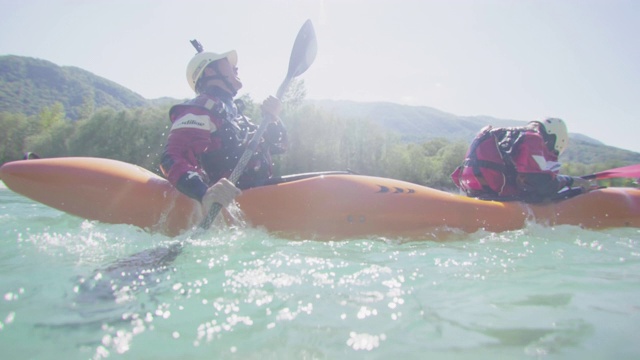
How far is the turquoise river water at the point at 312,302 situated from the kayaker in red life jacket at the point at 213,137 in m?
0.54

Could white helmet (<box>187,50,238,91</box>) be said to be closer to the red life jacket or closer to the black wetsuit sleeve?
the black wetsuit sleeve

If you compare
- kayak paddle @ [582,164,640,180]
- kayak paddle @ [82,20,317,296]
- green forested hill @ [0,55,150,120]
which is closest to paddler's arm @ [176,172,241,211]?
Answer: kayak paddle @ [82,20,317,296]

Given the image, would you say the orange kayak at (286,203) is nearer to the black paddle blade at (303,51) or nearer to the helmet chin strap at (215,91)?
the helmet chin strap at (215,91)

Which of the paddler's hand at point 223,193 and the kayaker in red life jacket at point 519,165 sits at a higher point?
the kayaker in red life jacket at point 519,165

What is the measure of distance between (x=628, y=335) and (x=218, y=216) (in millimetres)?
2921

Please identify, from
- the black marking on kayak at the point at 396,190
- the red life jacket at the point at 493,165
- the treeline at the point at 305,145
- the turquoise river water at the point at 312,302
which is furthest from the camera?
the treeline at the point at 305,145

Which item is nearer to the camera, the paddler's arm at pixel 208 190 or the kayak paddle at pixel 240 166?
the kayak paddle at pixel 240 166

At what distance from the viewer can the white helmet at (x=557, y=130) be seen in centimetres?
503

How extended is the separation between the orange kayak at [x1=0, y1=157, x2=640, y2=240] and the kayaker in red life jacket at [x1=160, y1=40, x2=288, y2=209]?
343mm

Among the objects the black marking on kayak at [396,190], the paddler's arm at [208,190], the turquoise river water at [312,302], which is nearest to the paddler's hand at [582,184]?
the turquoise river water at [312,302]

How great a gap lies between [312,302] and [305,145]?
984 inches

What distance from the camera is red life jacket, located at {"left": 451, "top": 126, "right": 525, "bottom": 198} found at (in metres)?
4.69

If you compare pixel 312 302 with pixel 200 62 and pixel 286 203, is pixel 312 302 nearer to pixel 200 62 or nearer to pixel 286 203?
pixel 286 203

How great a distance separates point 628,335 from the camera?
67.3 inches
